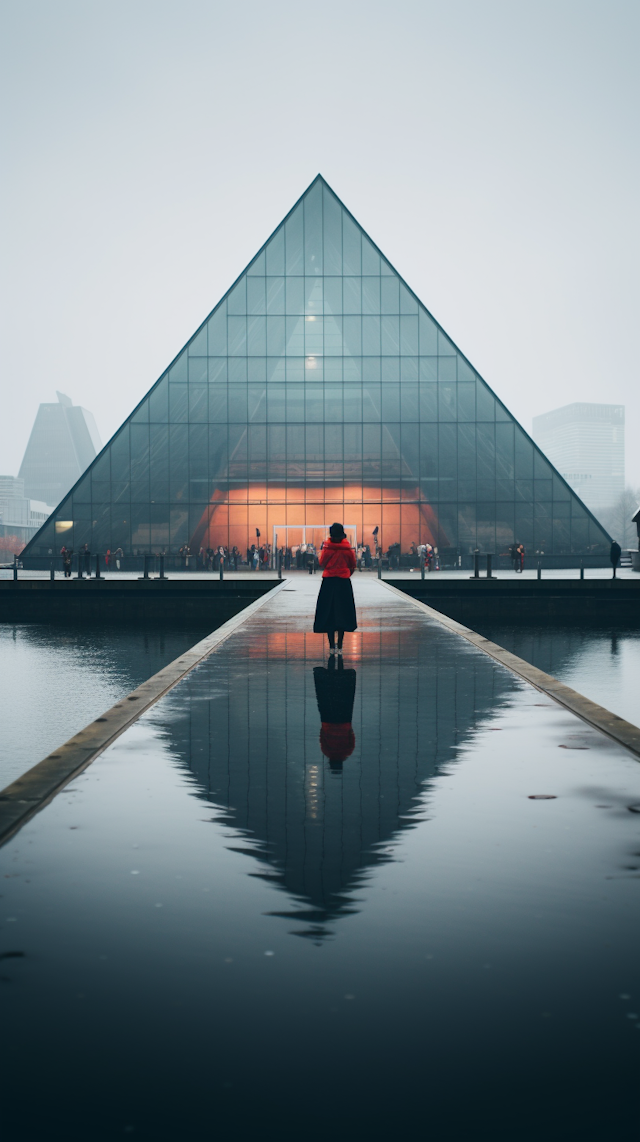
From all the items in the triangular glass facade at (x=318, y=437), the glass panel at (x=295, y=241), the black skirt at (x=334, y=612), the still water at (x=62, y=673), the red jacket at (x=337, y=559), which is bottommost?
the still water at (x=62, y=673)

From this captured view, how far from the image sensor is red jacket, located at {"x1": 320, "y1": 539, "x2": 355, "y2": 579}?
1215 cm

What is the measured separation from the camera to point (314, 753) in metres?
6.81

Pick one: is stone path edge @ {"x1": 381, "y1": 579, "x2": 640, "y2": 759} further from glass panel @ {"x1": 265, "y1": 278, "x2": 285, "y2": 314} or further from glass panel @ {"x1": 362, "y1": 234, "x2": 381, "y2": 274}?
glass panel @ {"x1": 362, "y1": 234, "x2": 381, "y2": 274}

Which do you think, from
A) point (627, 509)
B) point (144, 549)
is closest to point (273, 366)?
point (144, 549)

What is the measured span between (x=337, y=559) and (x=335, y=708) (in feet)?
12.4

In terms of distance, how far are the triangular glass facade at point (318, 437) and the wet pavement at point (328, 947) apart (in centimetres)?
4764

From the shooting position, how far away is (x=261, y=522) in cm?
5447

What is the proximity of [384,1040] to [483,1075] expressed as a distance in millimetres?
305

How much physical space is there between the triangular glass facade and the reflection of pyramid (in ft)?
138

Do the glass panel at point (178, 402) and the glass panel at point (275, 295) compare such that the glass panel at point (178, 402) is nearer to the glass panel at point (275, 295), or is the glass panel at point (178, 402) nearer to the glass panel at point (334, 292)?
the glass panel at point (275, 295)

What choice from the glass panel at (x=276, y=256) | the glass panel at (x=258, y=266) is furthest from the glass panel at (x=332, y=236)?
the glass panel at (x=258, y=266)

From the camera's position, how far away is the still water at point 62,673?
1273cm

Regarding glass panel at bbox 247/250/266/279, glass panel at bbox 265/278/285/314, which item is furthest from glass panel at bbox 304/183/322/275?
glass panel at bbox 247/250/266/279

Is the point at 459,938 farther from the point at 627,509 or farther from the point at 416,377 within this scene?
the point at 627,509
